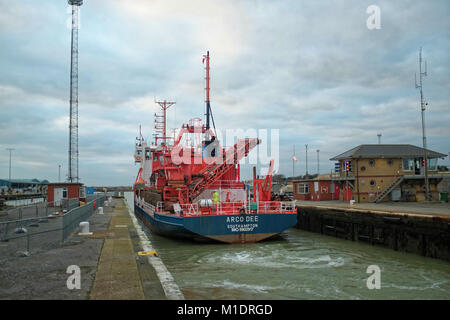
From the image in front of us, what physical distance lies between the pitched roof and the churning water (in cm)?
1566

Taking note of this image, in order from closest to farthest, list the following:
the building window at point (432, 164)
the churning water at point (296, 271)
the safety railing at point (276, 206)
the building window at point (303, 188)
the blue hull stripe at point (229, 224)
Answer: the churning water at point (296, 271)
the blue hull stripe at point (229, 224)
the safety railing at point (276, 206)
the building window at point (432, 164)
the building window at point (303, 188)

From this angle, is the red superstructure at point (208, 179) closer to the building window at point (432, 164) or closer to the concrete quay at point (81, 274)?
the concrete quay at point (81, 274)

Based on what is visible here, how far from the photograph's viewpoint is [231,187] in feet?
76.9

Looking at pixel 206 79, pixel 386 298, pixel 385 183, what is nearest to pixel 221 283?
pixel 386 298

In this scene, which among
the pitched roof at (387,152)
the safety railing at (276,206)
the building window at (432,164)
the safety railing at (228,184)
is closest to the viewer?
the safety railing at (276,206)

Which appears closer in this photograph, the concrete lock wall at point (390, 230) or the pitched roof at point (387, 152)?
the concrete lock wall at point (390, 230)

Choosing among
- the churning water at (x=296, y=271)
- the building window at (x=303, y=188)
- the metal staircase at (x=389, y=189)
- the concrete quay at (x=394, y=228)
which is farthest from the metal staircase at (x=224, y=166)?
the building window at (x=303, y=188)

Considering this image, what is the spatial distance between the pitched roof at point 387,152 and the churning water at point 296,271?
15.7 metres

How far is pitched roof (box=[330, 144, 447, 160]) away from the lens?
1305 inches

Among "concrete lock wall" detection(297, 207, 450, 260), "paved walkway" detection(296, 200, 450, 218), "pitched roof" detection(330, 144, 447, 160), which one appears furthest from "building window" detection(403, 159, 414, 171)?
"concrete lock wall" detection(297, 207, 450, 260)

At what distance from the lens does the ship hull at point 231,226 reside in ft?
58.5

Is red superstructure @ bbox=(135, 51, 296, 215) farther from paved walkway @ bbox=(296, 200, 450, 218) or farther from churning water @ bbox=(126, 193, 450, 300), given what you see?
paved walkway @ bbox=(296, 200, 450, 218)
